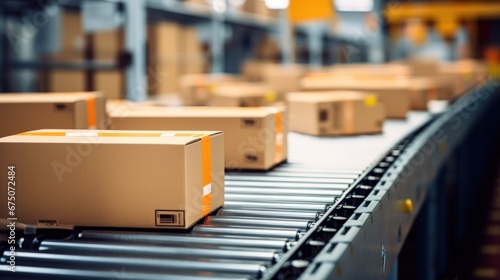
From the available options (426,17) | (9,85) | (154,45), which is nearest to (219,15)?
(154,45)

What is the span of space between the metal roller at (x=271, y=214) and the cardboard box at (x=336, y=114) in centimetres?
204

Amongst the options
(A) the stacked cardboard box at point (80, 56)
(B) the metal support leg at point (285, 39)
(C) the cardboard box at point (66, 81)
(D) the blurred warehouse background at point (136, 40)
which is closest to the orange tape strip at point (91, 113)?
(D) the blurred warehouse background at point (136, 40)

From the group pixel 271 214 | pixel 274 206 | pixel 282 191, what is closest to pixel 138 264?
pixel 271 214

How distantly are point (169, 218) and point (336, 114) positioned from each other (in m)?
2.52

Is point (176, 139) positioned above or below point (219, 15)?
below

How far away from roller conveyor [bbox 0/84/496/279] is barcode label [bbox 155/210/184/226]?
28 mm

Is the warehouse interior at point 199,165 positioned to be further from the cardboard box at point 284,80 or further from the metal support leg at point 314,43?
the metal support leg at point 314,43

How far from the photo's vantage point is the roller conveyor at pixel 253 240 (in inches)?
61.2

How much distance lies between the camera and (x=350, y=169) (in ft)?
9.76

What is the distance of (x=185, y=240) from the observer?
1833 mm

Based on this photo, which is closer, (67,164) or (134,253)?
(134,253)

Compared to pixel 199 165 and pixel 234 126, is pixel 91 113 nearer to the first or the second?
pixel 234 126

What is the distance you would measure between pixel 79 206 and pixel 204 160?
385 millimetres

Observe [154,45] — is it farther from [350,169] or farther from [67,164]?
[67,164]
